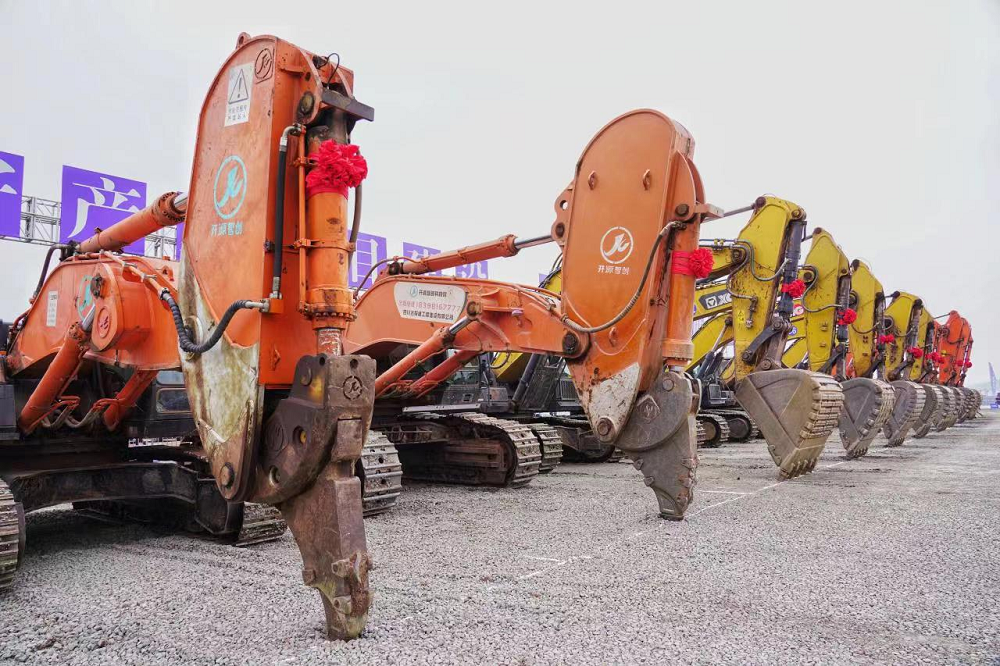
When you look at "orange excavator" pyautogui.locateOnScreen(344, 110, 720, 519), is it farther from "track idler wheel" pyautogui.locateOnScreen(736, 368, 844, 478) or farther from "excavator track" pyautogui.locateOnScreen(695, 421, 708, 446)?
"excavator track" pyautogui.locateOnScreen(695, 421, 708, 446)

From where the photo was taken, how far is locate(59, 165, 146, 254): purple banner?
14141 millimetres

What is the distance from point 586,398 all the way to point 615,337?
0.50m

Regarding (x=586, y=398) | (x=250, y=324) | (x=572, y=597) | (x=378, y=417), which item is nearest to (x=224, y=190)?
(x=250, y=324)

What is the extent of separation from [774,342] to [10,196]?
12852mm

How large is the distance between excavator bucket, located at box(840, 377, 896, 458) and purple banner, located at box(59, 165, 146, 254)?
1195 cm

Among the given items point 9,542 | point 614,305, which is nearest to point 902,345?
point 614,305

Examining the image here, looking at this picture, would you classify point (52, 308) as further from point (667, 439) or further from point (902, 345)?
point (902, 345)

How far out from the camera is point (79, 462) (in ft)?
16.9

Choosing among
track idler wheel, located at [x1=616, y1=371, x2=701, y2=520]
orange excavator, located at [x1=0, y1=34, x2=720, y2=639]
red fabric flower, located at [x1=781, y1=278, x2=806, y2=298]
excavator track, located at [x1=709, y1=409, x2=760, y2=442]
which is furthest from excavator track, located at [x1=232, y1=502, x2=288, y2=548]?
excavator track, located at [x1=709, y1=409, x2=760, y2=442]

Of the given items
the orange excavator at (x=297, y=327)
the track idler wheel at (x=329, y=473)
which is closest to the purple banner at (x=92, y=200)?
the orange excavator at (x=297, y=327)

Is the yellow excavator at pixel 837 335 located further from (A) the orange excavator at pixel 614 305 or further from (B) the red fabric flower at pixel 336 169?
(B) the red fabric flower at pixel 336 169

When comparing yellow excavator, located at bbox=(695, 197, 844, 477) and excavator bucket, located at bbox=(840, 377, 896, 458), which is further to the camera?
excavator bucket, located at bbox=(840, 377, 896, 458)

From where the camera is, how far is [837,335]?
10.4 metres

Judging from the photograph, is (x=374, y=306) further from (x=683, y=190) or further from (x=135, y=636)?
(x=135, y=636)
